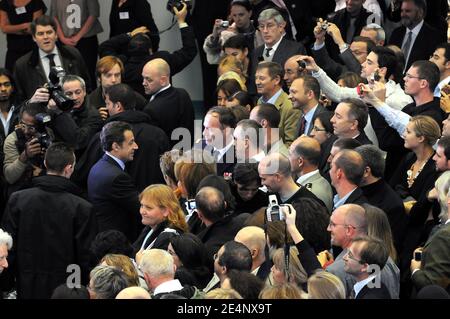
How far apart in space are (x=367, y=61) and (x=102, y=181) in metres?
2.57

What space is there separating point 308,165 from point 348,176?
563 millimetres

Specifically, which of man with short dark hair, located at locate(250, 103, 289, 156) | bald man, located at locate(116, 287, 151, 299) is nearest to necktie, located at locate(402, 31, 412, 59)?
man with short dark hair, located at locate(250, 103, 289, 156)

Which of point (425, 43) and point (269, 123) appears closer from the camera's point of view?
point (269, 123)

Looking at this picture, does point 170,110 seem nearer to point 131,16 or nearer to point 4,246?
point 131,16

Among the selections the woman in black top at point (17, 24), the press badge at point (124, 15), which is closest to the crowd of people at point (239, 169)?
the press badge at point (124, 15)

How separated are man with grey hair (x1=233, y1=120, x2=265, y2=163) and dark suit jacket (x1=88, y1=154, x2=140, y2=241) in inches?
31.2

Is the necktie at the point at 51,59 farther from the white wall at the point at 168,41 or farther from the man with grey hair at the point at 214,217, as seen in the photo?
the man with grey hair at the point at 214,217

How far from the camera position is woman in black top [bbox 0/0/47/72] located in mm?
12578

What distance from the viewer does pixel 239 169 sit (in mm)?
8164

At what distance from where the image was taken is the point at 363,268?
257 inches

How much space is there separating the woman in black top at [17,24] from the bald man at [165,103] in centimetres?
273

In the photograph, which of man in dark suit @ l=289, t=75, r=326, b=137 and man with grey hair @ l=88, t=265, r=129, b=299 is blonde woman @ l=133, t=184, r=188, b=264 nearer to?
man with grey hair @ l=88, t=265, r=129, b=299

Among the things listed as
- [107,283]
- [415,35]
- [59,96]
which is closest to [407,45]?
[415,35]
